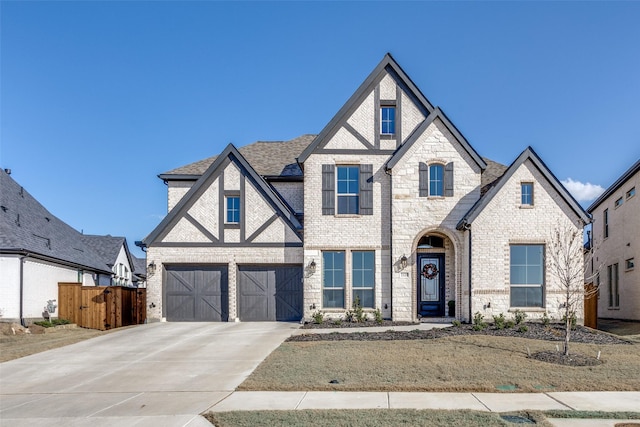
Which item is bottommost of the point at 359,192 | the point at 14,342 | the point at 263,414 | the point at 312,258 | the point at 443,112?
the point at 14,342

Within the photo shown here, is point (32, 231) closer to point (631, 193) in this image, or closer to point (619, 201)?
point (631, 193)

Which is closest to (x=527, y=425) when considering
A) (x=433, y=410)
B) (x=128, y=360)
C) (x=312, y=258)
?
(x=433, y=410)

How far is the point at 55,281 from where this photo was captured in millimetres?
21188

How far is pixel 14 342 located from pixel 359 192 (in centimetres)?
1305

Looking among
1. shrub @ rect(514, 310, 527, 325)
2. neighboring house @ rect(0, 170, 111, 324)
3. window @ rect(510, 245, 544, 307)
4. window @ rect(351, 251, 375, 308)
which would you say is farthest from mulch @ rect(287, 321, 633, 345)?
neighboring house @ rect(0, 170, 111, 324)

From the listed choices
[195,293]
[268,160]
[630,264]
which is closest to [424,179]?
[268,160]

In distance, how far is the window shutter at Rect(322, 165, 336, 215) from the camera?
1880 cm

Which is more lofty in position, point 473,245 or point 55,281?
point 473,245

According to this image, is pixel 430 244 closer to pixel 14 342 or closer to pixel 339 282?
pixel 339 282

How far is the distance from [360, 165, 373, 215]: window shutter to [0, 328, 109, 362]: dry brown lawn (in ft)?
34.9

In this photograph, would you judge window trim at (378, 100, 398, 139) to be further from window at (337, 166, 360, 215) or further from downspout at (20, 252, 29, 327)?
downspout at (20, 252, 29, 327)

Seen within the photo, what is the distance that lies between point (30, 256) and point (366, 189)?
13.7 meters

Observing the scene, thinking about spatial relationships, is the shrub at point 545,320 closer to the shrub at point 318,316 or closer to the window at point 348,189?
the window at point 348,189

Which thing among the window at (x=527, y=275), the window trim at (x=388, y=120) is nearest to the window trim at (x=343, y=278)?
the window trim at (x=388, y=120)
